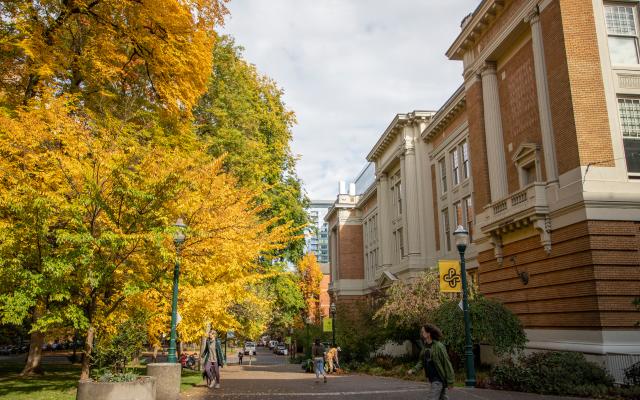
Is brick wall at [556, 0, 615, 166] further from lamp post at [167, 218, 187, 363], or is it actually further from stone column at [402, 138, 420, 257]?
stone column at [402, 138, 420, 257]

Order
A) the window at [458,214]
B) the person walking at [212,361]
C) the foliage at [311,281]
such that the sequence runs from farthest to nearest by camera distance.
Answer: the foliage at [311,281] → the window at [458,214] → the person walking at [212,361]

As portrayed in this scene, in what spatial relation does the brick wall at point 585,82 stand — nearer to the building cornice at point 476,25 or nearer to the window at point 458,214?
the building cornice at point 476,25

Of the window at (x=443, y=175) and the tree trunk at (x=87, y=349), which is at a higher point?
the window at (x=443, y=175)

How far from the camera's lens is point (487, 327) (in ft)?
60.6

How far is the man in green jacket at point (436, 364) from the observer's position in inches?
317

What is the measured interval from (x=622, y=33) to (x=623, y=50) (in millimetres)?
656

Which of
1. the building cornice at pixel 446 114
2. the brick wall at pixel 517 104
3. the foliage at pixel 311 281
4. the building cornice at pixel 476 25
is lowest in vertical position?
the foliage at pixel 311 281

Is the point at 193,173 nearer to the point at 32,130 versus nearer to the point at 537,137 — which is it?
the point at 32,130

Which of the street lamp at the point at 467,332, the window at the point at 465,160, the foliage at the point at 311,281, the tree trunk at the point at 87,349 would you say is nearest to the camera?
the tree trunk at the point at 87,349

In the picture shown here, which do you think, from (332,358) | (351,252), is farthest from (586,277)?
(351,252)

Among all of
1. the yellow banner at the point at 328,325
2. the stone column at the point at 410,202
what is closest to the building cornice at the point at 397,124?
the stone column at the point at 410,202

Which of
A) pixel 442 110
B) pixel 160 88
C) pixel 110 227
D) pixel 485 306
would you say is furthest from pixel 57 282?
pixel 442 110

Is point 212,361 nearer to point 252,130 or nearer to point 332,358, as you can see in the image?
point 332,358

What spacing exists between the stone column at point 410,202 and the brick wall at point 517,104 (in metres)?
15.3
